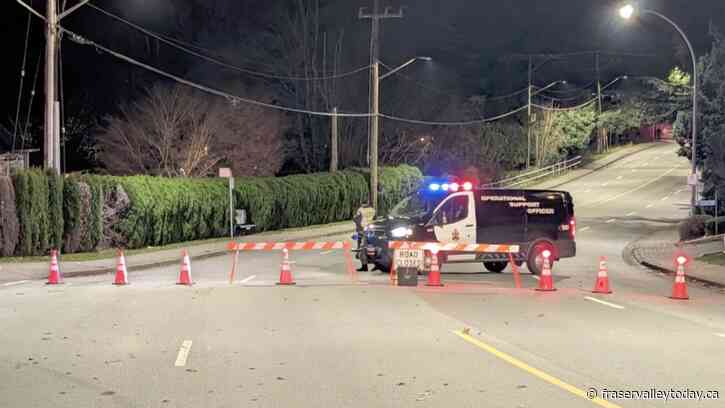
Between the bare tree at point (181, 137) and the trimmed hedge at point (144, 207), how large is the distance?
466 centimetres

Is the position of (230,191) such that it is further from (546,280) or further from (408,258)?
(546,280)

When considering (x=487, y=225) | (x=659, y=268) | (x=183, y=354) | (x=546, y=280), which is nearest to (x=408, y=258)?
(x=546, y=280)

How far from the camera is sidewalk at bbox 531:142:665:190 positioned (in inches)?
2859

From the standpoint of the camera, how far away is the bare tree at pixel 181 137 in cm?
4228

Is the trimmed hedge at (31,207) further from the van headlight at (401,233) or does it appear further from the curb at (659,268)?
the curb at (659,268)

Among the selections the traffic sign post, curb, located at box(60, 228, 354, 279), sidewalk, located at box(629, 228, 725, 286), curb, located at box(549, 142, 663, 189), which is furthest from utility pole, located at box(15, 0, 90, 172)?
curb, located at box(549, 142, 663, 189)

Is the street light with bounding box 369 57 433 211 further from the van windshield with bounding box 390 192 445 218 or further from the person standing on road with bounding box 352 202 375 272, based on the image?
the van windshield with bounding box 390 192 445 218

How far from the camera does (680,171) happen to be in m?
80.4

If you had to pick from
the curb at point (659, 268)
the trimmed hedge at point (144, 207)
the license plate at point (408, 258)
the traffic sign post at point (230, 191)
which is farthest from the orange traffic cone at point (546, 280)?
the traffic sign post at point (230, 191)

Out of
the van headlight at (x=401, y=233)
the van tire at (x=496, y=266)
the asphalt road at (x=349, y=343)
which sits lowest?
the asphalt road at (x=349, y=343)

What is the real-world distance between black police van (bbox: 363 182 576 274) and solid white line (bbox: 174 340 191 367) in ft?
32.0

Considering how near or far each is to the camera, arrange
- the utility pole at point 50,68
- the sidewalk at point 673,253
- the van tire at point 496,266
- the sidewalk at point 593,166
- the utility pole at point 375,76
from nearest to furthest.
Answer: the sidewalk at point 673,253 → the van tire at point 496,266 → the utility pole at point 50,68 → the utility pole at point 375,76 → the sidewalk at point 593,166

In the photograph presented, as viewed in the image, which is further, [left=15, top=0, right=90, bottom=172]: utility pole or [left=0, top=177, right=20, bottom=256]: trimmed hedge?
[left=0, top=177, right=20, bottom=256]: trimmed hedge

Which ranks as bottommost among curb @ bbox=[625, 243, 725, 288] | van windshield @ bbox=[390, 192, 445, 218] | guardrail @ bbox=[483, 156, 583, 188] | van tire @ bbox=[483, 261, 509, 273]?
curb @ bbox=[625, 243, 725, 288]
